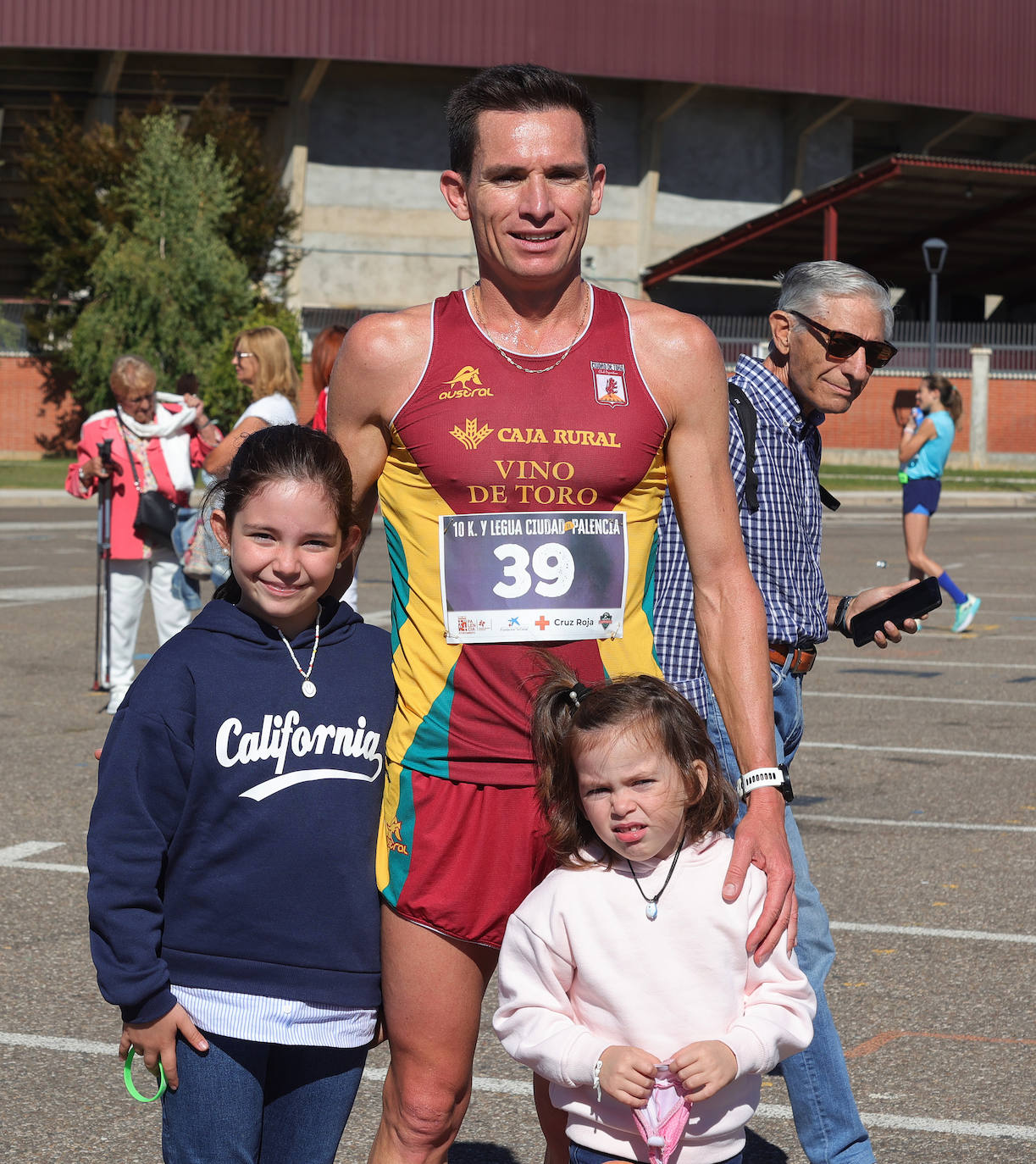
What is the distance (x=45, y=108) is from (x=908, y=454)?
124 ft

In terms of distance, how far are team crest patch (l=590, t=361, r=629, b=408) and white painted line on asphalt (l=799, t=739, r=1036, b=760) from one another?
20.3 feet

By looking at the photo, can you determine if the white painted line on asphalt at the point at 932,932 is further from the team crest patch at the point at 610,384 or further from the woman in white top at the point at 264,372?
the woman in white top at the point at 264,372

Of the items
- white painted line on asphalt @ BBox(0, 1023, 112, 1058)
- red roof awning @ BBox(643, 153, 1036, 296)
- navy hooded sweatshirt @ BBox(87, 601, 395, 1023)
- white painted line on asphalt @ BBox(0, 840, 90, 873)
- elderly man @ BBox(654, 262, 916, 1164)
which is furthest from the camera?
red roof awning @ BBox(643, 153, 1036, 296)

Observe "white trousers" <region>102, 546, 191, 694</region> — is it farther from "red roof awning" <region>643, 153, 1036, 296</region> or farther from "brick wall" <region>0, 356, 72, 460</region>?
"brick wall" <region>0, 356, 72, 460</region>

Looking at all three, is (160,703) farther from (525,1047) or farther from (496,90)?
(496,90)

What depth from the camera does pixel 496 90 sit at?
273cm

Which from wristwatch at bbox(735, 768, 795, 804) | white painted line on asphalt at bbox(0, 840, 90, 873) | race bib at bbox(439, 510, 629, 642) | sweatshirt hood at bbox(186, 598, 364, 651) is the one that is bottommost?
white painted line on asphalt at bbox(0, 840, 90, 873)

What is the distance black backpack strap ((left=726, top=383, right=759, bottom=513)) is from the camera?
3812 mm

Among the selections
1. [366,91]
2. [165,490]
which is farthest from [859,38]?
[165,490]

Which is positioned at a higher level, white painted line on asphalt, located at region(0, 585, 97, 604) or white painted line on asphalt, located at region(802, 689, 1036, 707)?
white painted line on asphalt, located at region(0, 585, 97, 604)

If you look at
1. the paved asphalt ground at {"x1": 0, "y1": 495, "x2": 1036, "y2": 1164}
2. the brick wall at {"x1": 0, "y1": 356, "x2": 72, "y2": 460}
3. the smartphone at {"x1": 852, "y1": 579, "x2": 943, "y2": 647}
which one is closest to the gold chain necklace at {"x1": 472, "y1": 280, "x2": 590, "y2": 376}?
the smartphone at {"x1": 852, "y1": 579, "x2": 943, "y2": 647}

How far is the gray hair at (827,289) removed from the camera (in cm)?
388

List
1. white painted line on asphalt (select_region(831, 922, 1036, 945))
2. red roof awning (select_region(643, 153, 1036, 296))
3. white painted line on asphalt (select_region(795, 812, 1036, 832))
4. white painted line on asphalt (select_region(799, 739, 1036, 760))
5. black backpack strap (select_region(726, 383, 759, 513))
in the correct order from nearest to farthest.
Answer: black backpack strap (select_region(726, 383, 759, 513)), white painted line on asphalt (select_region(831, 922, 1036, 945)), white painted line on asphalt (select_region(795, 812, 1036, 832)), white painted line on asphalt (select_region(799, 739, 1036, 760)), red roof awning (select_region(643, 153, 1036, 296))

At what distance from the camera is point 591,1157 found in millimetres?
2527
